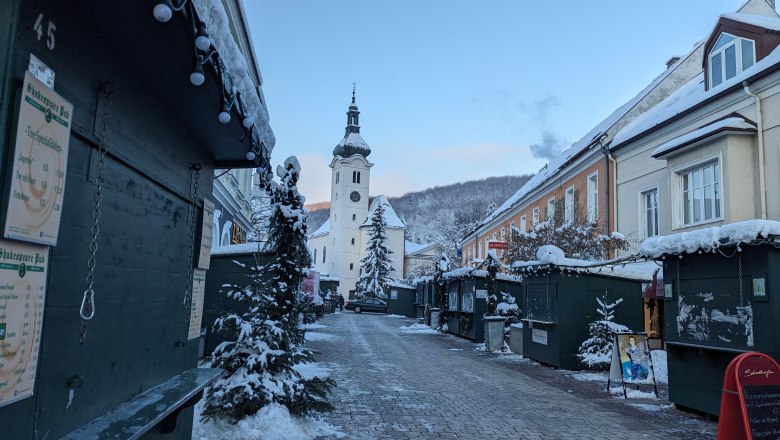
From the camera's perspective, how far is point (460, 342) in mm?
22766

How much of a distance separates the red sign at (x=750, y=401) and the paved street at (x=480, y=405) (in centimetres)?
206

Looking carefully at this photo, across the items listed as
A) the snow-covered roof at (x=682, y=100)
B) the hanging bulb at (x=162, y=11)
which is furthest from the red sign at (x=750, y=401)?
the snow-covered roof at (x=682, y=100)

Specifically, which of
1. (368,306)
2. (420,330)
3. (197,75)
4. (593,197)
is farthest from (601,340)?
(368,306)

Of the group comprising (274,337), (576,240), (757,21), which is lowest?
(274,337)

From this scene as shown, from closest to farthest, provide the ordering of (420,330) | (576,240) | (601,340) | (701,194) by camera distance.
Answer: (601,340), (701,194), (576,240), (420,330)

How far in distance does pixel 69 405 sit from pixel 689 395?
905 cm

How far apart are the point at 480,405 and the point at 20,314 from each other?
27.5 feet

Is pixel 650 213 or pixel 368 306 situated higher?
pixel 650 213

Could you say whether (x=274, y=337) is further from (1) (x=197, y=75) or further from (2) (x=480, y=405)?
(1) (x=197, y=75)

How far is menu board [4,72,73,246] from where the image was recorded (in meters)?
2.25

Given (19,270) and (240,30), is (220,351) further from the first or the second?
(240,30)

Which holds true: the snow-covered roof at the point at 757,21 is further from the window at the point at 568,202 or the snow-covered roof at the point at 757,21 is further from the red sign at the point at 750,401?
the red sign at the point at 750,401

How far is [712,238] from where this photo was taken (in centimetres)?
849

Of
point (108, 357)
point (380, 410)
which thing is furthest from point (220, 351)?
point (108, 357)
